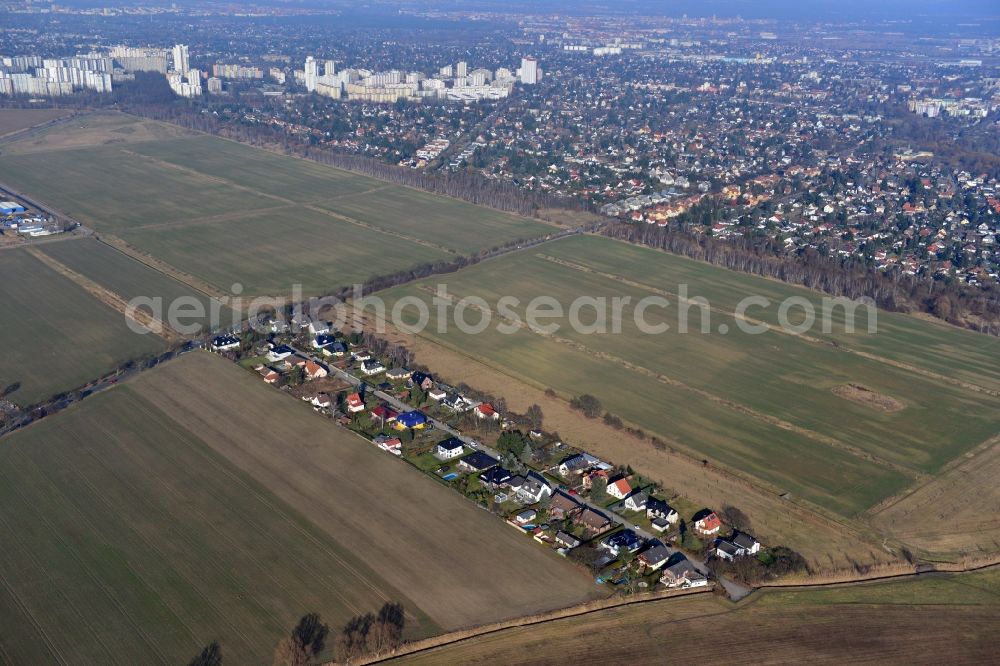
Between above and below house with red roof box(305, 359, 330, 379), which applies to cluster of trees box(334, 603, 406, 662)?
above

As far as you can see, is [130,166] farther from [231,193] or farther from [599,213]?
[599,213]

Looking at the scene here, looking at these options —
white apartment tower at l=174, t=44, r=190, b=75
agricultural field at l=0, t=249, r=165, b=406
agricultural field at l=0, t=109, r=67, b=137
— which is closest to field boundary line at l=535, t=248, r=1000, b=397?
agricultural field at l=0, t=249, r=165, b=406

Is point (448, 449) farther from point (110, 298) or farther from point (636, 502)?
point (110, 298)

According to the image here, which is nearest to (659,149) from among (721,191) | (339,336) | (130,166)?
(721,191)

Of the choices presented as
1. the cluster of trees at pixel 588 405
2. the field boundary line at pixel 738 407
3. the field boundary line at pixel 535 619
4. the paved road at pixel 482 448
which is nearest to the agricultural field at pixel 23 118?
the paved road at pixel 482 448

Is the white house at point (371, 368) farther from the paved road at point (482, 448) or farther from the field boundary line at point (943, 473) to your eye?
the field boundary line at point (943, 473)

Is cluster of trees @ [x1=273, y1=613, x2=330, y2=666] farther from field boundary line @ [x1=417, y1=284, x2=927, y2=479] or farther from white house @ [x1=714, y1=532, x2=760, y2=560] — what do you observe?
field boundary line @ [x1=417, y1=284, x2=927, y2=479]

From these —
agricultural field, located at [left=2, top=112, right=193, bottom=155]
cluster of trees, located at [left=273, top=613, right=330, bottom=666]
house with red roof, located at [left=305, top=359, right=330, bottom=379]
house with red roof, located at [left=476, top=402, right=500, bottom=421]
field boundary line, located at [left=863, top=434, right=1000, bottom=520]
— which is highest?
field boundary line, located at [left=863, top=434, right=1000, bottom=520]
